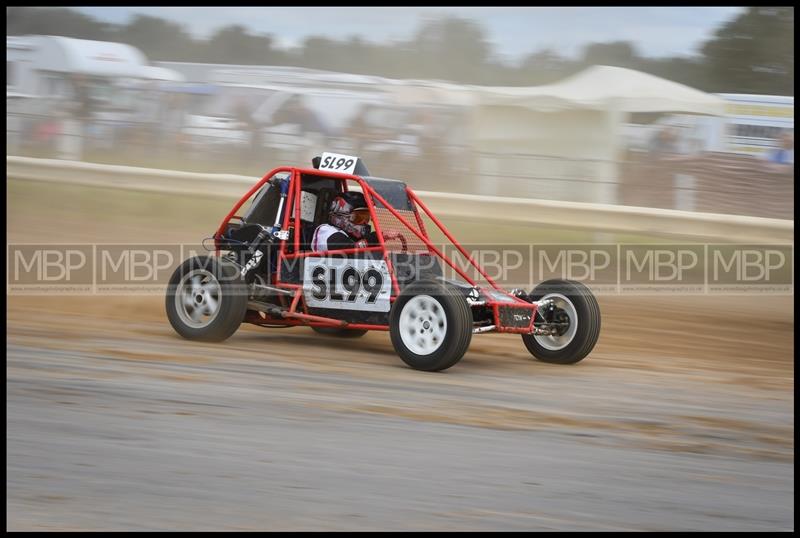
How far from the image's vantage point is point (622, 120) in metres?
14.5

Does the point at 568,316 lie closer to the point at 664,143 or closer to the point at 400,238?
the point at 400,238

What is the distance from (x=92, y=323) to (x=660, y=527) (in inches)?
254

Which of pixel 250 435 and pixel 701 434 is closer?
pixel 250 435

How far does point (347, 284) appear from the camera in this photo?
778 cm

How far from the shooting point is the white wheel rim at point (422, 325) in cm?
699

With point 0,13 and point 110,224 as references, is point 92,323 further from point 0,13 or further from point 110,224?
point 0,13

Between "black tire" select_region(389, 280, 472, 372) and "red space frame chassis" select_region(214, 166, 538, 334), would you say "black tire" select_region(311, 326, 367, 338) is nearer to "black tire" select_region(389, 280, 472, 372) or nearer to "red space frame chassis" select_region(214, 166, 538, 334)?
"red space frame chassis" select_region(214, 166, 538, 334)

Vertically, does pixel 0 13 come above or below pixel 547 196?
above

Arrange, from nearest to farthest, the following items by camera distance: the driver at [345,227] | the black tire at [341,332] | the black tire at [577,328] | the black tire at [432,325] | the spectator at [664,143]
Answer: the black tire at [432,325]
the black tire at [577,328]
the driver at [345,227]
the black tire at [341,332]
the spectator at [664,143]

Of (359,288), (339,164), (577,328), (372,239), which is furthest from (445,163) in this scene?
(577,328)

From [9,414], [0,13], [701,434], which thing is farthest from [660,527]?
[0,13]

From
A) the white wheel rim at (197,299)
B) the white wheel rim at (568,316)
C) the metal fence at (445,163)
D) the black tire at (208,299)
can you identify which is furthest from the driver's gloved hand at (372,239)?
the metal fence at (445,163)

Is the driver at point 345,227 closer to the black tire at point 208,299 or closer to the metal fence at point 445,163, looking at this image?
the black tire at point 208,299

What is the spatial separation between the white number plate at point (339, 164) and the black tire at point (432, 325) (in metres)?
1.41
